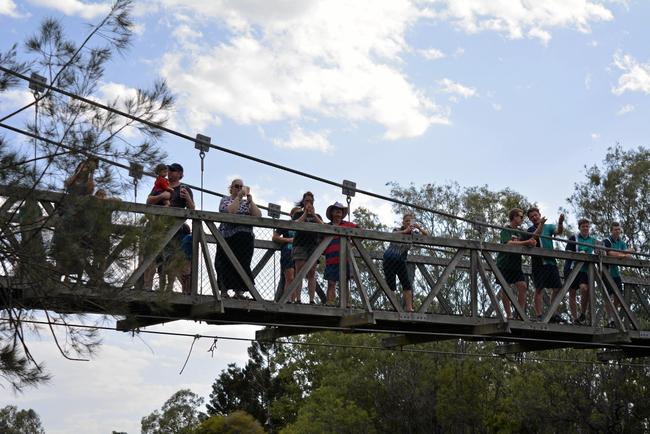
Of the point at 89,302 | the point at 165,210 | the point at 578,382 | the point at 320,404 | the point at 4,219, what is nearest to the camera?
the point at 4,219

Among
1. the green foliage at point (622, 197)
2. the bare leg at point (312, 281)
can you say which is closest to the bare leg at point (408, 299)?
the bare leg at point (312, 281)

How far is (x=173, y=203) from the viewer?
11352mm

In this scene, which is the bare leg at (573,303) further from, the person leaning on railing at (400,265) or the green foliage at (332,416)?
the green foliage at (332,416)

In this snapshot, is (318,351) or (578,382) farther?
(318,351)

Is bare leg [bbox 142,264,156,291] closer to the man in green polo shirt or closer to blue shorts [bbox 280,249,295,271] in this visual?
blue shorts [bbox 280,249,295,271]

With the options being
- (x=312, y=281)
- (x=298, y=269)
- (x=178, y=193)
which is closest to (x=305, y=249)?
(x=298, y=269)

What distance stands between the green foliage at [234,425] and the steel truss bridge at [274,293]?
35.9 meters

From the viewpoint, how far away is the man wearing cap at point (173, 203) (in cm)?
1050

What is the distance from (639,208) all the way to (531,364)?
5.75m

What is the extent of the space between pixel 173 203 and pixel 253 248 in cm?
93

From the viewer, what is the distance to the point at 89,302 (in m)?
9.54

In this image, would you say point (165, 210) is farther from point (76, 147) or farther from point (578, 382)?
point (578, 382)

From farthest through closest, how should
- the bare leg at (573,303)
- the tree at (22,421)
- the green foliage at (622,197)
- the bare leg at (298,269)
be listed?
the tree at (22,421) < the green foliage at (622,197) < the bare leg at (573,303) < the bare leg at (298,269)

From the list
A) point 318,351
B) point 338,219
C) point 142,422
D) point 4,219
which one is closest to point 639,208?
point 318,351
